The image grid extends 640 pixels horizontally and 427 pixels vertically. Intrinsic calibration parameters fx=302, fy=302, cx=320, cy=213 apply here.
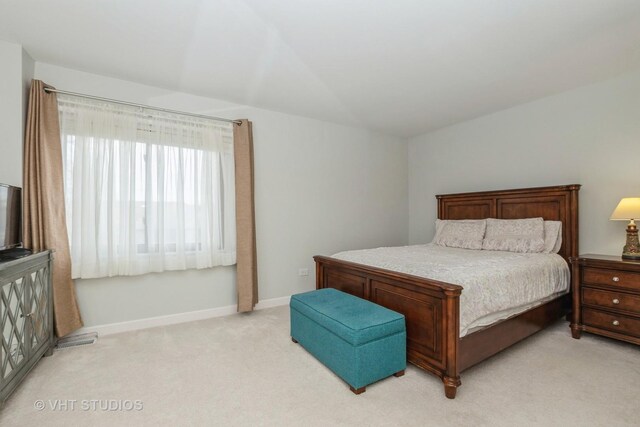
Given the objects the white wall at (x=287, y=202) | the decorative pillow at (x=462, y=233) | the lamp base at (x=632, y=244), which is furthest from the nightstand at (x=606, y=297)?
the white wall at (x=287, y=202)

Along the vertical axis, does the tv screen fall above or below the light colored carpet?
above

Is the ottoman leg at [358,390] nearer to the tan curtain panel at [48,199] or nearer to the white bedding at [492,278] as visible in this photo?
the white bedding at [492,278]

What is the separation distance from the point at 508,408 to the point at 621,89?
128 inches

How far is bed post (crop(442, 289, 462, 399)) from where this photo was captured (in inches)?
73.7

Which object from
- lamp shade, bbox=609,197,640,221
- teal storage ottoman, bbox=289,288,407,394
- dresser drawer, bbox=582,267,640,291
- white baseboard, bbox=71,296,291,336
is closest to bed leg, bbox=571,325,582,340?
dresser drawer, bbox=582,267,640,291

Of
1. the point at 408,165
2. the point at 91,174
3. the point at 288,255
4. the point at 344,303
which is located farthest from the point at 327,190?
the point at 91,174

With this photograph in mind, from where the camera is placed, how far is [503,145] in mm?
3920

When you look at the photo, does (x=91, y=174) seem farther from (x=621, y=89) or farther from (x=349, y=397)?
(x=621, y=89)

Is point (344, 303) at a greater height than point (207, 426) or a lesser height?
greater

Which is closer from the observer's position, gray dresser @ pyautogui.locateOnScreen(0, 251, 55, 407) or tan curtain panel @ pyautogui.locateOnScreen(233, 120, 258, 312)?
gray dresser @ pyautogui.locateOnScreen(0, 251, 55, 407)

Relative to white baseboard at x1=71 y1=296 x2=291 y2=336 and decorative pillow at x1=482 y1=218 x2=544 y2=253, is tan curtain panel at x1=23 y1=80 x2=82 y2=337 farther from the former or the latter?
decorative pillow at x1=482 y1=218 x2=544 y2=253

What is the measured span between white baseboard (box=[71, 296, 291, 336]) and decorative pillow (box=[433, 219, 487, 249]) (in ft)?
7.68

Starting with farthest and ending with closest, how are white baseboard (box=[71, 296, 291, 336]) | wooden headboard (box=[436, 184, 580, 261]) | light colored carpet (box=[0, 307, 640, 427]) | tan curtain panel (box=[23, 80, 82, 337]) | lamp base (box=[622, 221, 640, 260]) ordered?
A: 1. wooden headboard (box=[436, 184, 580, 261])
2. white baseboard (box=[71, 296, 291, 336])
3. lamp base (box=[622, 221, 640, 260])
4. tan curtain panel (box=[23, 80, 82, 337])
5. light colored carpet (box=[0, 307, 640, 427])

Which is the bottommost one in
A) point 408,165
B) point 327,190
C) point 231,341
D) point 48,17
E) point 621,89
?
point 231,341
